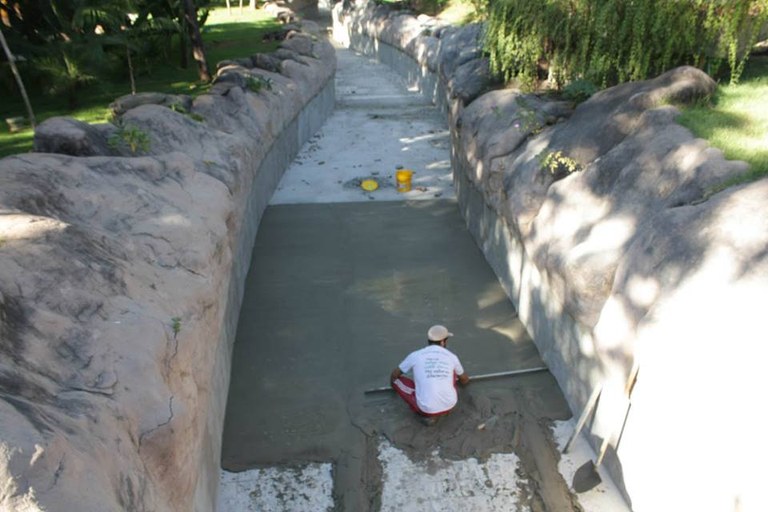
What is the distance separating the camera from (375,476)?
526 cm

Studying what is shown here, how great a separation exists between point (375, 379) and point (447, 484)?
1.55m

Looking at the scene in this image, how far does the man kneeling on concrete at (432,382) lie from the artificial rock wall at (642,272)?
4.00 feet

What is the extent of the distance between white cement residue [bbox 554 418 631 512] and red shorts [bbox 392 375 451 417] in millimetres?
1083

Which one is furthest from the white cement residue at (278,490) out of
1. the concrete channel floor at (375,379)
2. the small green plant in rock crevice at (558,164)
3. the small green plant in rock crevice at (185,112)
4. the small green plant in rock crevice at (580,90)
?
the small green plant in rock crevice at (580,90)

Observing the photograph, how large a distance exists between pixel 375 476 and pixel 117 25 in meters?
10.2

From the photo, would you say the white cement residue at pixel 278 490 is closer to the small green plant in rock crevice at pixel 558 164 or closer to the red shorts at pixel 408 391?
the red shorts at pixel 408 391

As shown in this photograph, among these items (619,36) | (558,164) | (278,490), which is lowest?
(278,490)

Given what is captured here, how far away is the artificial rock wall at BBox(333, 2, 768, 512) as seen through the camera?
3.83m

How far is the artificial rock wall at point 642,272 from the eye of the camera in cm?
383

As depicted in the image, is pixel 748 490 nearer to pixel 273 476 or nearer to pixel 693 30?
pixel 273 476

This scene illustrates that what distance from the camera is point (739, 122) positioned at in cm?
625

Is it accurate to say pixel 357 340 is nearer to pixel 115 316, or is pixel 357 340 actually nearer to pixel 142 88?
pixel 115 316

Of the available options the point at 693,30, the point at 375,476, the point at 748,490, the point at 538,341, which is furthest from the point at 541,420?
the point at 693,30

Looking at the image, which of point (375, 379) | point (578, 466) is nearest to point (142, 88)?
point (375, 379)
